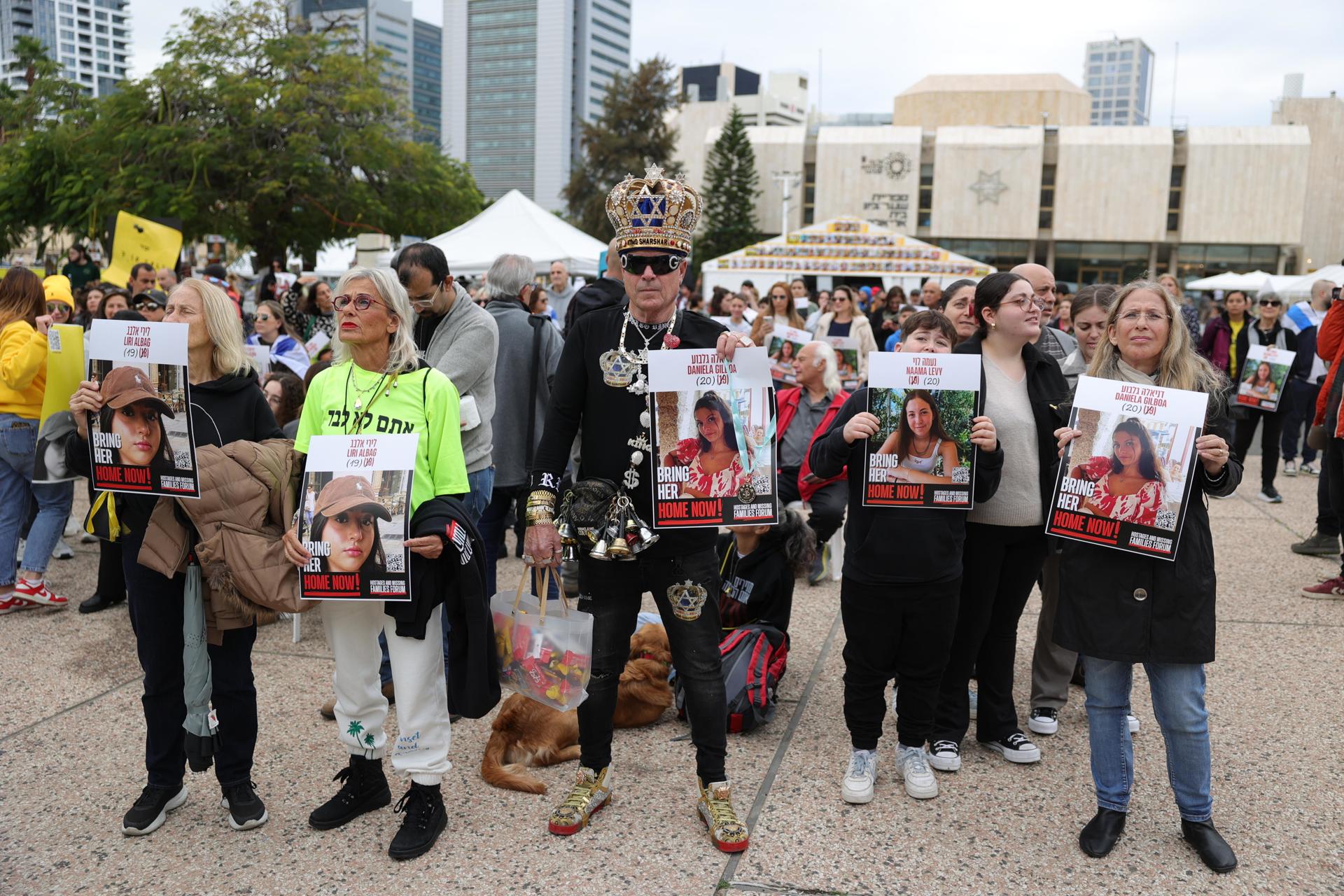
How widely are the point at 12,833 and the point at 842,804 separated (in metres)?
2.93

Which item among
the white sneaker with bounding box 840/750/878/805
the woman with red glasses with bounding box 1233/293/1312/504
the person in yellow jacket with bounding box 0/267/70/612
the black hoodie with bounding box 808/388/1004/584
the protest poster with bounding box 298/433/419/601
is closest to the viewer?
the protest poster with bounding box 298/433/419/601

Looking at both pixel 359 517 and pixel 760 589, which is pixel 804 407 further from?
pixel 359 517

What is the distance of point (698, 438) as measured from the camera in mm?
3230

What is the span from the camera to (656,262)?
321cm

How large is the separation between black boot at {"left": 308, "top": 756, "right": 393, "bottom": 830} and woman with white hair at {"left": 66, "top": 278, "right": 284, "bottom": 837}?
0.73 feet

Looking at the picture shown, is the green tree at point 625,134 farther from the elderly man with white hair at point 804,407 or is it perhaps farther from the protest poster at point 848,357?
the elderly man with white hair at point 804,407

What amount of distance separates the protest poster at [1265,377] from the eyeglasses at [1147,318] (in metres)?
6.87

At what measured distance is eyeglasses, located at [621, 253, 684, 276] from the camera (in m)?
3.20

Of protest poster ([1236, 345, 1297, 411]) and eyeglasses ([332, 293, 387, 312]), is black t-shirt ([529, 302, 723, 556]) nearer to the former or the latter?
eyeglasses ([332, 293, 387, 312])

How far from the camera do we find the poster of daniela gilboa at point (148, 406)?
3.22 metres

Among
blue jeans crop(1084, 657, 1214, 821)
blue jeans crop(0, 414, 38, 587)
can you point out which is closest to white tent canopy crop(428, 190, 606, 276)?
blue jeans crop(0, 414, 38, 587)

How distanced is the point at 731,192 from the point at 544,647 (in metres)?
62.4

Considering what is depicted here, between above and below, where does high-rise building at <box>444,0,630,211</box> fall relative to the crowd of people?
above

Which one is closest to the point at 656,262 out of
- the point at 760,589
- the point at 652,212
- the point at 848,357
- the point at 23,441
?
the point at 652,212
